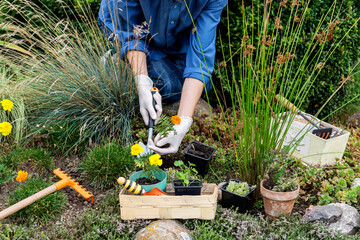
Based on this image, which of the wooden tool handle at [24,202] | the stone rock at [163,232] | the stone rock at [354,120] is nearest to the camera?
the stone rock at [163,232]

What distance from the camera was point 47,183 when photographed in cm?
248

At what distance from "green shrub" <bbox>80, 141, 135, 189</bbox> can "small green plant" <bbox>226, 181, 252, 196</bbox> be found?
2.60ft

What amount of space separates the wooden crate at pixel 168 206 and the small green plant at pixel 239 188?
15 cm

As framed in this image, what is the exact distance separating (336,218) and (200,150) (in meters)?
1.10

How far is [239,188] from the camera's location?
88.3 inches

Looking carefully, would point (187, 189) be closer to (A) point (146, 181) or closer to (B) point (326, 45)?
(A) point (146, 181)

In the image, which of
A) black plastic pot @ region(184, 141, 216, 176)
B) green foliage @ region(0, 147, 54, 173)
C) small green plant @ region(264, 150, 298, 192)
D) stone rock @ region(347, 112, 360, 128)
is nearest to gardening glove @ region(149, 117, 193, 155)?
black plastic pot @ region(184, 141, 216, 176)

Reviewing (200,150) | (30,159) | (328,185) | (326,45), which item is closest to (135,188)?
(200,150)

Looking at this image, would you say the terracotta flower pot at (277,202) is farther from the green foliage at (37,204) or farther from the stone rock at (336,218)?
the green foliage at (37,204)

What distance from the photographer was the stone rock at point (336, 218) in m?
2.16

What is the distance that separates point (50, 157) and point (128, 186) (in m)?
1.16

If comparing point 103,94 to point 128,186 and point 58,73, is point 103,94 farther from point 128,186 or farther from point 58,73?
point 128,186

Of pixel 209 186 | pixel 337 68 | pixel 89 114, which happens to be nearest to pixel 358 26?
pixel 337 68

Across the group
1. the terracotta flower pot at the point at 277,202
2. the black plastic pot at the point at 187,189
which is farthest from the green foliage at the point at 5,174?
the terracotta flower pot at the point at 277,202
